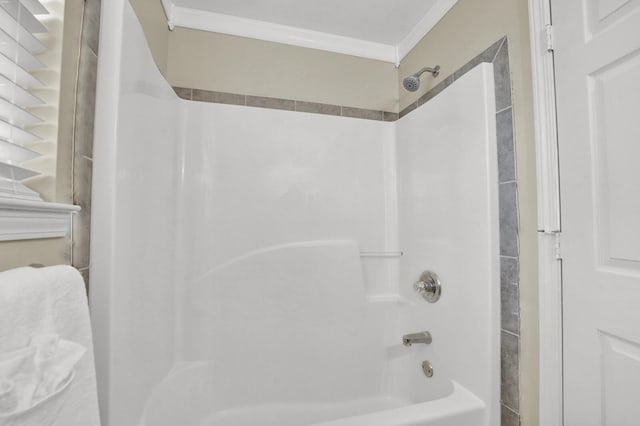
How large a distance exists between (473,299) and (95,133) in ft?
4.40

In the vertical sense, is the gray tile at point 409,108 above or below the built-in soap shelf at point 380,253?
above

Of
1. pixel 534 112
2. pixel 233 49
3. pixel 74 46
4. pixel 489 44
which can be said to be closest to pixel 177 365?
pixel 74 46

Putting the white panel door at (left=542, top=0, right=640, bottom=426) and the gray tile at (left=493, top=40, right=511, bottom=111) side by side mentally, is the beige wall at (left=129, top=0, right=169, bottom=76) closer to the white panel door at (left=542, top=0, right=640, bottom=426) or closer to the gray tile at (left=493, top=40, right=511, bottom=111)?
the gray tile at (left=493, top=40, right=511, bottom=111)

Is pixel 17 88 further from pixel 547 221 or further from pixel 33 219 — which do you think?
pixel 547 221

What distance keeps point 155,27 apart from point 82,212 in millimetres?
1015

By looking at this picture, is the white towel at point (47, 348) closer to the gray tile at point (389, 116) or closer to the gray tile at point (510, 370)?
the gray tile at point (510, 370)

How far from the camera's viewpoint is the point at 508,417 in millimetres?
994

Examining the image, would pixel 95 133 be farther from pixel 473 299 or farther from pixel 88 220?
pixel 473 299

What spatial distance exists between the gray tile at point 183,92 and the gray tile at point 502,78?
1.45 metres

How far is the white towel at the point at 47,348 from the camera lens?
38 centimetres

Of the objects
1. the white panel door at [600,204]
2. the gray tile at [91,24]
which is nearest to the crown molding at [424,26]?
the white panel door at [600,204]

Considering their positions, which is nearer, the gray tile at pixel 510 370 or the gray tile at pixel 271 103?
the gray tile at pixel 510 370

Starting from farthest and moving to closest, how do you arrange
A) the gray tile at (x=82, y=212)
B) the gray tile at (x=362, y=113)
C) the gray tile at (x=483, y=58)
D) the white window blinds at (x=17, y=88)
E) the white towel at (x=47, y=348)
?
the gray tile at (x=362, y=113) < the gray tile at (x=483, y=58) < the gray tile at (x=82, y=212) < the white window blinds at (x=17, y=88) < the white towel at (x=47, y=348)

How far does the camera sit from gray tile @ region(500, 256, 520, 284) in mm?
998
